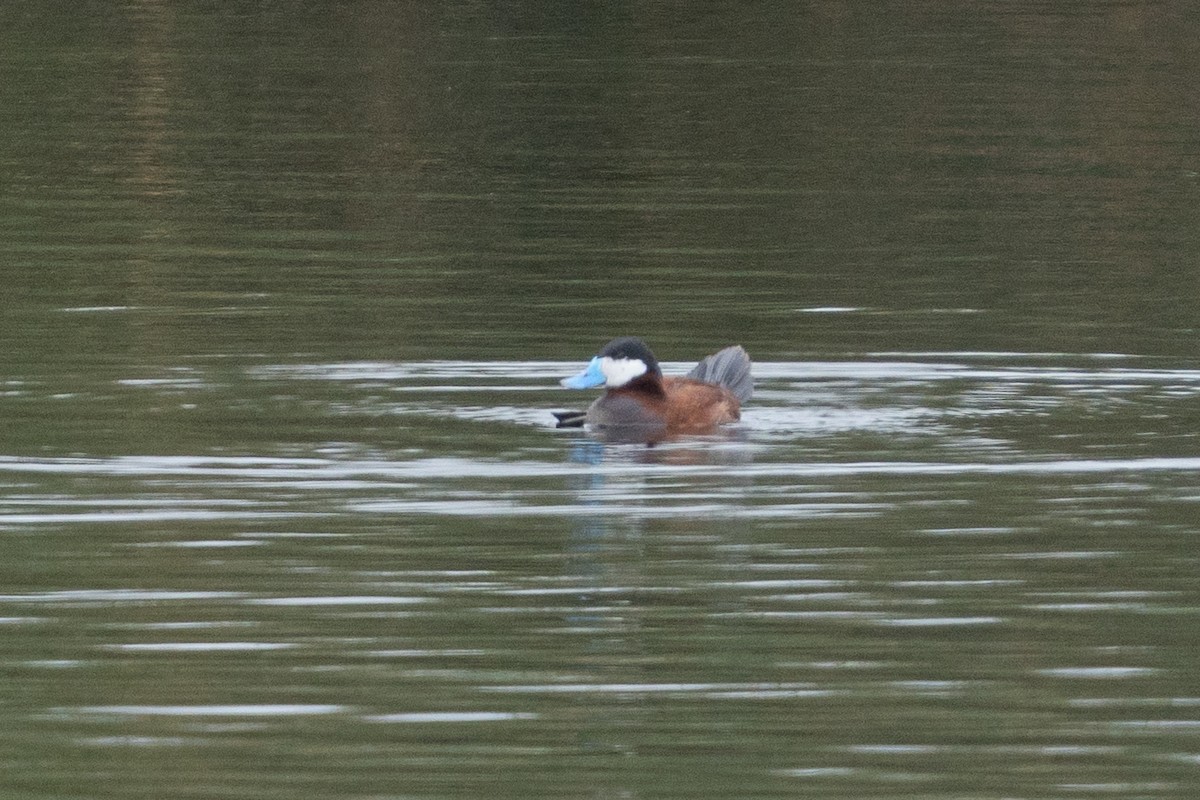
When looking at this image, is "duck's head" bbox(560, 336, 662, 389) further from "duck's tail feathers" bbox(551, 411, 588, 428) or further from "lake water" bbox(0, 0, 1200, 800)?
"lake water" bbox(0, 0, 1200, 800)

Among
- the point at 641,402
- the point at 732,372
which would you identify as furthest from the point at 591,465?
the point at 732,372

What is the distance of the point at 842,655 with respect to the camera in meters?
9.11

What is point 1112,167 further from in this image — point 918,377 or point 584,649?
point 584,649

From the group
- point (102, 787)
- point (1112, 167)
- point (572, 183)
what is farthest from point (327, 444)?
point (1112, 167)

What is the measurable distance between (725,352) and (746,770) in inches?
289

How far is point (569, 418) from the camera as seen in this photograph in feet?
47.1

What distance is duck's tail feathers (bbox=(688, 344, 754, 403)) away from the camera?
14711mm

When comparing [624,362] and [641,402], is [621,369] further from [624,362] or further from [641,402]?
[641,402]

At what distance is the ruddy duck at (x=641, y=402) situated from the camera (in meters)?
14.2

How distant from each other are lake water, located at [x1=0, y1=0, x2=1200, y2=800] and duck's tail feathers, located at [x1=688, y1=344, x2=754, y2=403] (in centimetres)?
23

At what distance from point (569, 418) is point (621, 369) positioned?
379mm

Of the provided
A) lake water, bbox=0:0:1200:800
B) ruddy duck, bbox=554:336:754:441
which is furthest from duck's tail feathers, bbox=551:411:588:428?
lake water, bbox=0:0:1200:800

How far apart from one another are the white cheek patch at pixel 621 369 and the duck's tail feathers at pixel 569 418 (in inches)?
10.8

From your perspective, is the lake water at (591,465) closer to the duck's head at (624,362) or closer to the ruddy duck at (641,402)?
the ruddy duck at (641,402)
